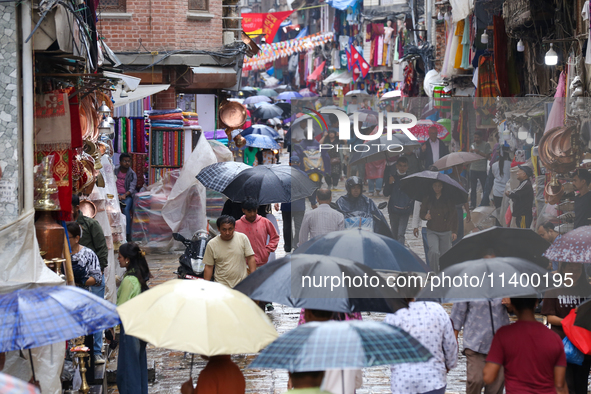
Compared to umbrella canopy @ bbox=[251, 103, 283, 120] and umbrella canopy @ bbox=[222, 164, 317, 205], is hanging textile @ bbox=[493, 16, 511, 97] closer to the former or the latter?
umbrella canopy @ bbox=[222, 164, 317, 205]

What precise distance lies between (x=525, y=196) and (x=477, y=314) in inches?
137

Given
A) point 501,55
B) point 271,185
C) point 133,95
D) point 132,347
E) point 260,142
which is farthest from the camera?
point 260,142

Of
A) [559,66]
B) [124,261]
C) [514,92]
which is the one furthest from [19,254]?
[514,92]

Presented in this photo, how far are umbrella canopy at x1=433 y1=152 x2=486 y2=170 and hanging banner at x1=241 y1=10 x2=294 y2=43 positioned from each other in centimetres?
2215

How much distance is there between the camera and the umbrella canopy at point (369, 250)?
627cm

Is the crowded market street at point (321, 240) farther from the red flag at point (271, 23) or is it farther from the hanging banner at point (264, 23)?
the hanging banner at point (264, 23)

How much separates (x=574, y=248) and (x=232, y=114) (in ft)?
54.3

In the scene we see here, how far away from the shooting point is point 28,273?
6195mm

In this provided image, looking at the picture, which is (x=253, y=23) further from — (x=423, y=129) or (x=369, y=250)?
(x=369, y=250)

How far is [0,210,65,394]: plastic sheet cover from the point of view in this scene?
612cm

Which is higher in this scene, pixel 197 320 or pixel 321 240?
pixel 321 240

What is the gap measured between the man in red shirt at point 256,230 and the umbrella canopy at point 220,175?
1081 millimetres

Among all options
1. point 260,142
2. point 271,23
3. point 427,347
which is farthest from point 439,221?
point 271,23

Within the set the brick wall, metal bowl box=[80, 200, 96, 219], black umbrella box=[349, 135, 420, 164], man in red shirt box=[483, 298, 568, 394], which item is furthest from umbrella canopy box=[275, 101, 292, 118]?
man in red shirt box=[483, 298, 568, 394]
